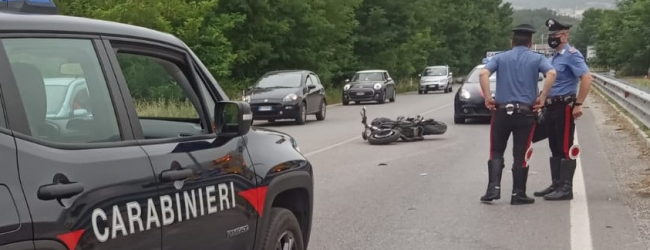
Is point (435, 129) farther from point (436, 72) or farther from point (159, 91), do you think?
point (436, 72)

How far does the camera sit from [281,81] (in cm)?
2323

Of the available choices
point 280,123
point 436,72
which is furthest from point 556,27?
point 436,72

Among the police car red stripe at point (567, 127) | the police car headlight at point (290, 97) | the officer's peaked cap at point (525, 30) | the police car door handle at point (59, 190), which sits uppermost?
the officer's peaked cap at point (525, 30)

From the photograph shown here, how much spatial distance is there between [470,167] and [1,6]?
9497mm

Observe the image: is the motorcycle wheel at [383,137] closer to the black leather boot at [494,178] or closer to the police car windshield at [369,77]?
the black leather boot at [494,178]

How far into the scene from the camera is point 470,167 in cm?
1202

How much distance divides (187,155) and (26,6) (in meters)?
0.99

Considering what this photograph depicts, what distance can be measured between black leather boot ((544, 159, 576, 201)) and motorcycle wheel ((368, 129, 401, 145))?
21.7ft

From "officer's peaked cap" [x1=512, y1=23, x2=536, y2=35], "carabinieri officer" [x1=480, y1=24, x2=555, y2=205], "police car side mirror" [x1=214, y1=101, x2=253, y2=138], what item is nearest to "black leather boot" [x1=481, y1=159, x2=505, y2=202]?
"carabinieri officer" [x1=480, y1=24, x2=555, y2=205]

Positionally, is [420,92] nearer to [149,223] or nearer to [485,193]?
[485,193]

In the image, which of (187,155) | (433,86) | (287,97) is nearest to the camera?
(187,155)

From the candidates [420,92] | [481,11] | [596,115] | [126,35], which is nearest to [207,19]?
[596,115]

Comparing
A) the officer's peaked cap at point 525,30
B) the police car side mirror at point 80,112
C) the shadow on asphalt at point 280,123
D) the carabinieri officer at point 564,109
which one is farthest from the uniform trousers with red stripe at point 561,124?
the shadow on asphalt at point 280,123

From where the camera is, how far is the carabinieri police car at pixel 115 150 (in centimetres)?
279
